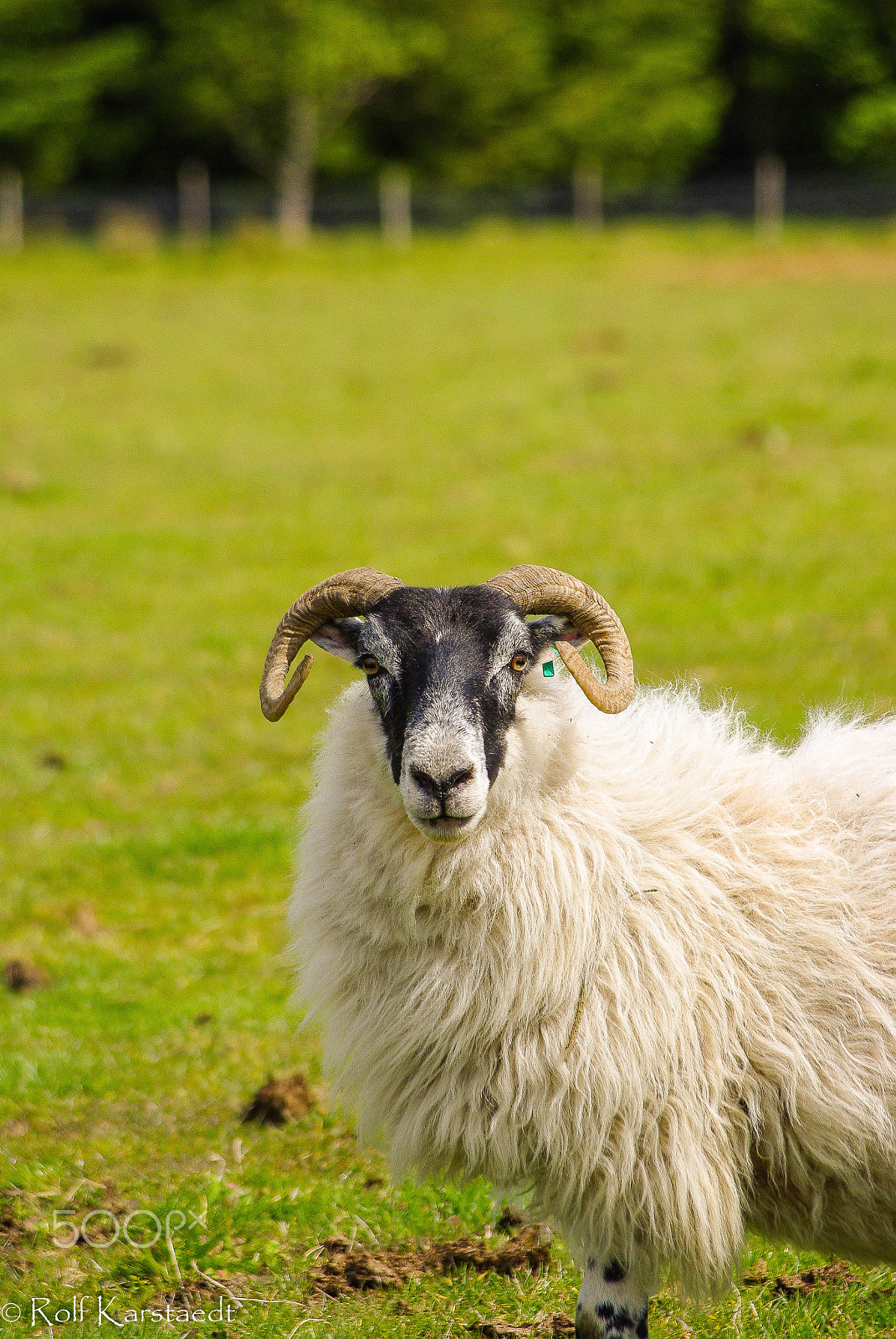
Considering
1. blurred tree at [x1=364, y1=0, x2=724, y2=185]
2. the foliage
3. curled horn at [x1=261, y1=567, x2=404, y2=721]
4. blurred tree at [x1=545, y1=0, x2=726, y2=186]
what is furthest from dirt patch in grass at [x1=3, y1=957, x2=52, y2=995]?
blurred tree at [x1=545, y1=0, x2=726, y2=186]

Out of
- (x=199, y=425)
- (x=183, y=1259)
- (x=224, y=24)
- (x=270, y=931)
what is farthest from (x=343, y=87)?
(x=183, y=1259)

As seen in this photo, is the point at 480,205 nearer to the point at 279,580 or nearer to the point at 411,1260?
the point at 279,580

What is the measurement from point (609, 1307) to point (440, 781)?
141cm

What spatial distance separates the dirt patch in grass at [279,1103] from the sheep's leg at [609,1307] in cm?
163

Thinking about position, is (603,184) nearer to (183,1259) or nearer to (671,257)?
(671,257)

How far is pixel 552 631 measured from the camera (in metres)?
3.97

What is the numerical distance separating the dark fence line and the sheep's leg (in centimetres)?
3075

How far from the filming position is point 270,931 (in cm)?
659

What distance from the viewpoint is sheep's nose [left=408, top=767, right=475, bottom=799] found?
3.41 metres

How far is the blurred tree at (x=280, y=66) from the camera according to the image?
37812 mm

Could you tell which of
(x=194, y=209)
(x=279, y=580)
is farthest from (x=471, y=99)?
(x=279, y=580)

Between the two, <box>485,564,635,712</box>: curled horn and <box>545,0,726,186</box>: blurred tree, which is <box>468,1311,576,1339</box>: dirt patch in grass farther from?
<box>545,0,726,186</box>: blurred tree

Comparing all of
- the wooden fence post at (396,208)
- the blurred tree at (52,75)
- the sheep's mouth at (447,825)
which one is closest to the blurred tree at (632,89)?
the wooden fence post at (396,208)

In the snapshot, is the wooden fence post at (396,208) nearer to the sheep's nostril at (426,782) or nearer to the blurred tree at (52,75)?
the blurred tree at (52,75)
